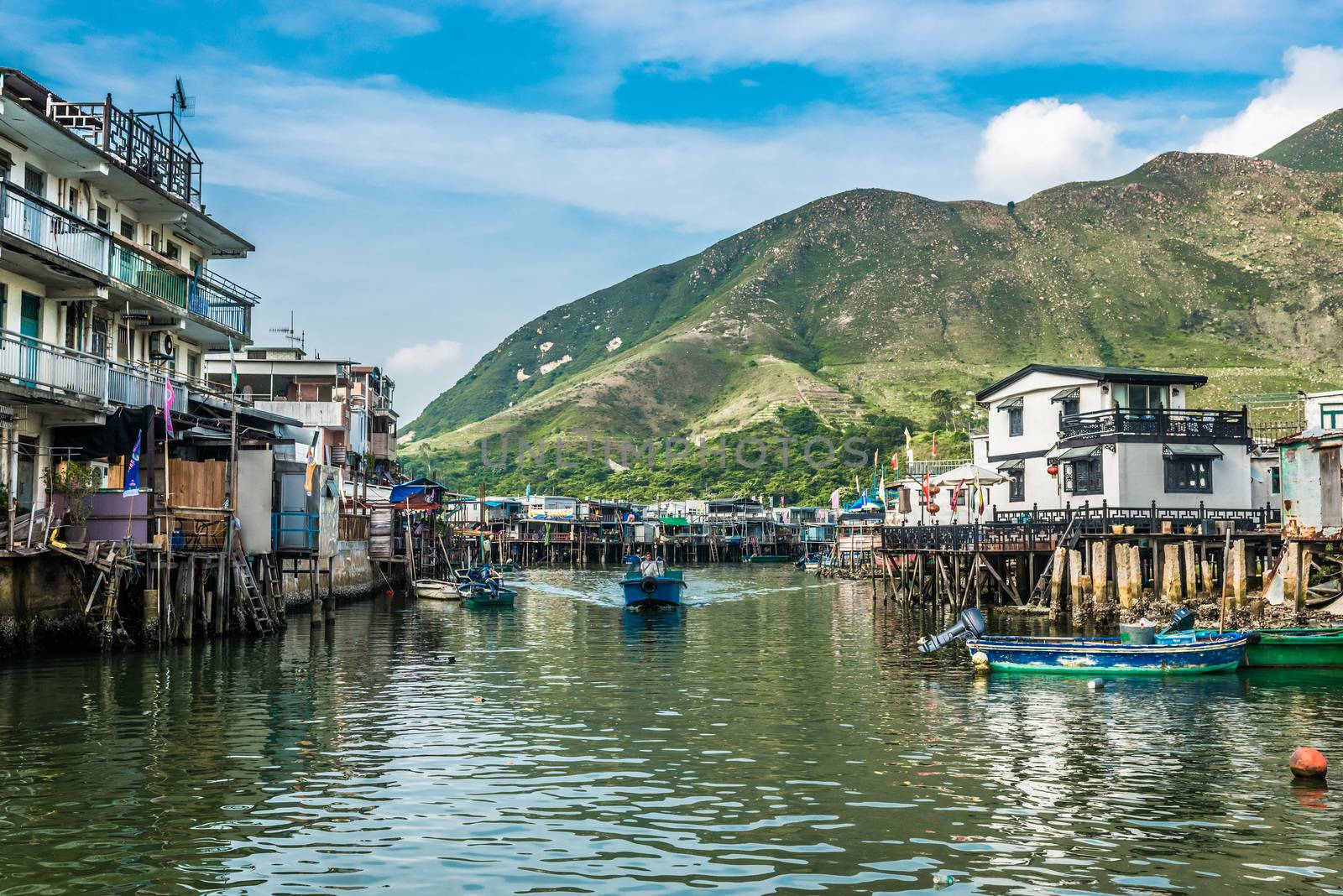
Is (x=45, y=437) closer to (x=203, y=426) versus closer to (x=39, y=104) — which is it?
(x=203, y=426)

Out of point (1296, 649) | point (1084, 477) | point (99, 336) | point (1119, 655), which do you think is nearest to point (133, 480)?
point (99, 336)

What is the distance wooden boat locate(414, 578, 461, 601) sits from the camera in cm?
A: 6781

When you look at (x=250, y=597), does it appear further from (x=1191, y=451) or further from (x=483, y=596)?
(x=1191, y=451)

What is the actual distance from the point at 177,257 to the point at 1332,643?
4792 centimetres

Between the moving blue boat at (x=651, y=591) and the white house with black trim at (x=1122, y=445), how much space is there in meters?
18.3

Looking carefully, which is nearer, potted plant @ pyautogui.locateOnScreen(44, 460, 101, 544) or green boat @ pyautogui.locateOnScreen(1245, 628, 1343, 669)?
green boat @ pyautogui.locateOnScreen(1245, 628, 1343, 669)

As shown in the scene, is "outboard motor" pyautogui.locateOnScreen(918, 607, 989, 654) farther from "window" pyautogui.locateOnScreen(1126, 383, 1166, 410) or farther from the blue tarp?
the blue tarp

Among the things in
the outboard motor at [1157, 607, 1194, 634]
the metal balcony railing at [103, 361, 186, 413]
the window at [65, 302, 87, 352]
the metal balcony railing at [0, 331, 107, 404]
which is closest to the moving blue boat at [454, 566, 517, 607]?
the metal balcony railing at [103, 361, 186, 413]

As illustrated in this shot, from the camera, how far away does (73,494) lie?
3500cm

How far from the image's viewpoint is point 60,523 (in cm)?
3466

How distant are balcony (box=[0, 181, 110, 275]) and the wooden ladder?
35.5ft

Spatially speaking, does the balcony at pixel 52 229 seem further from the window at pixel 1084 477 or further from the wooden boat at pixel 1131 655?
the window at pixel 1084 477

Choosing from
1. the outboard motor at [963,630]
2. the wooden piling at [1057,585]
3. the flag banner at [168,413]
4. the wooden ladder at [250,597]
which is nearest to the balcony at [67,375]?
the flag banner at [168,413]

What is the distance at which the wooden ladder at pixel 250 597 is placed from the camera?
131ft
